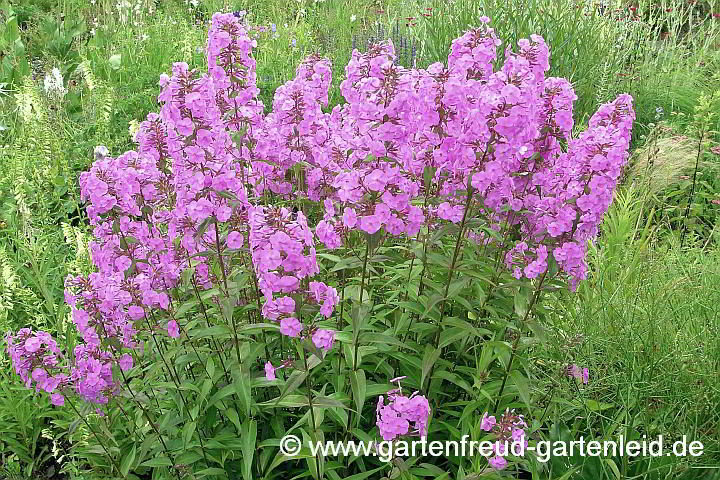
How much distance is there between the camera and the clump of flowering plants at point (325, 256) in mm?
2283

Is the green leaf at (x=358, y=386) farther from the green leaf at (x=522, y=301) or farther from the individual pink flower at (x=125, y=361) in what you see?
the individual pink flower at (x=125, y=361)

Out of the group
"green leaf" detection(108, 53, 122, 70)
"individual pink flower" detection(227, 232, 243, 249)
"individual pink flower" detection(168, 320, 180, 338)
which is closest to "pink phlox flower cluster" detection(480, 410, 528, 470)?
"individual pink flower" detection(227, 232, 243, 249)

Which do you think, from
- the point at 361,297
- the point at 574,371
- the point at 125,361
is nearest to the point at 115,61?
the point at 125,361

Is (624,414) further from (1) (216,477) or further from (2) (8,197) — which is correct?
(2) (8,197)

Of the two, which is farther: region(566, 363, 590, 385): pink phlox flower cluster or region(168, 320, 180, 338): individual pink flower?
region(566, 363, 590, 385): pink phlox flower cluster

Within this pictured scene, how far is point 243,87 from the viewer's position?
2727 millimetres

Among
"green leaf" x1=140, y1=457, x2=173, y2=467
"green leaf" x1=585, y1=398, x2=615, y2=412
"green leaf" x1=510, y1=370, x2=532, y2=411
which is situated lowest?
"green leaf" x1=585, y1=398, x2=615, y2=412

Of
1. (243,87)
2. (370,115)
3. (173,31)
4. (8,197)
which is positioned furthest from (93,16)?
(370,115)

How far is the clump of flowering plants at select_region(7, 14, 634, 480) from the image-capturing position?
2283mm

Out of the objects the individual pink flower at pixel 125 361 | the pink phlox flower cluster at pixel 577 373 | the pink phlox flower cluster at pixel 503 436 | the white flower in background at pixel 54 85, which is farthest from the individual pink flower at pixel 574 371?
the white flower in background at pixel 54 85
